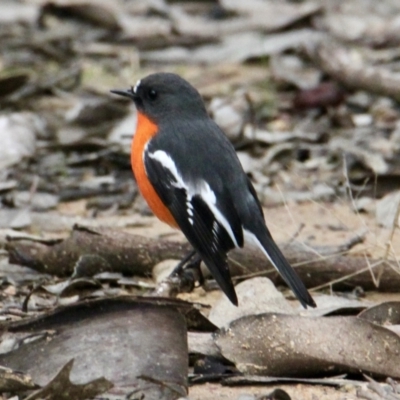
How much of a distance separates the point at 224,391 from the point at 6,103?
16.4 feet

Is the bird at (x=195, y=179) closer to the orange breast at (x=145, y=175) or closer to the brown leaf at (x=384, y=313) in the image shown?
the orange breast at (x=145, y=175)

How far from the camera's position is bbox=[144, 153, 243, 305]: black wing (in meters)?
4.63

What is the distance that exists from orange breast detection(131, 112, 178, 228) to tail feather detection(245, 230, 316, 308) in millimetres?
545

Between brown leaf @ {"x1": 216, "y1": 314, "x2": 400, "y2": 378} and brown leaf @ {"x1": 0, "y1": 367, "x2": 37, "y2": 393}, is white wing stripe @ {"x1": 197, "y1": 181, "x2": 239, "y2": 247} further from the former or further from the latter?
brown leaf @ {"x1": 0, "y1": 367, "x2": 37, "y2": 393}

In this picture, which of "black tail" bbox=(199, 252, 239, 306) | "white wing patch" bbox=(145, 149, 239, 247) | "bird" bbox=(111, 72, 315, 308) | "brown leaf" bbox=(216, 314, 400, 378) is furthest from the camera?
"white wing patch" bbox=(145, 149, 239, 247)

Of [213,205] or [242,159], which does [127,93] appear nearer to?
[213,205]

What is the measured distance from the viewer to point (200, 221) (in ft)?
16.3

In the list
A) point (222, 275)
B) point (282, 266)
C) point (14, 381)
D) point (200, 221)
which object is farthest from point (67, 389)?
point (200, 221)

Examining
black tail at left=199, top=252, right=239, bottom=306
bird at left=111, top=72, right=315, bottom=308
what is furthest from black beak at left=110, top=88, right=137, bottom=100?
black tail at left=199, top=252, right=239, bottom=306

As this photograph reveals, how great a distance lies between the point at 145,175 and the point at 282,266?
3.56ft

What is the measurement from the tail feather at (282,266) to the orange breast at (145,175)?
0.55m

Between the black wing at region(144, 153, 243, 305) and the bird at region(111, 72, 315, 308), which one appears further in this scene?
the bird at region(111, 72, 315, 308)

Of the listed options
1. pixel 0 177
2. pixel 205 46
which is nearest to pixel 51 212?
pixel 0 177

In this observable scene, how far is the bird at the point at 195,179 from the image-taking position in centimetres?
481
